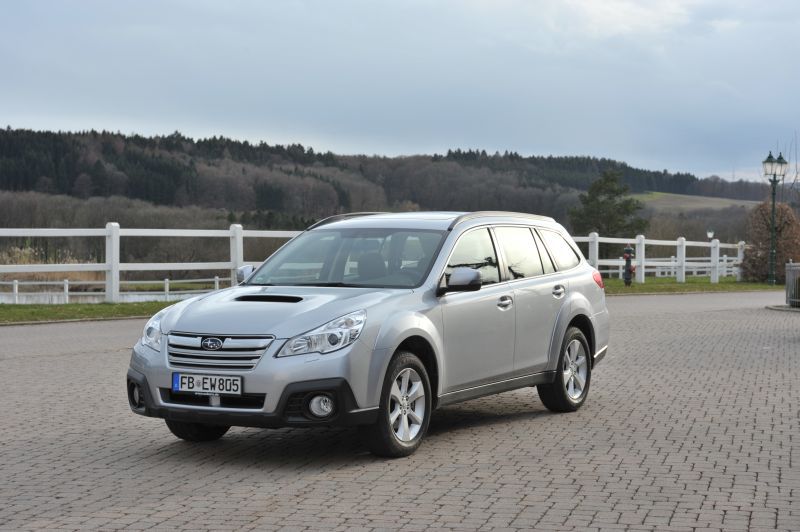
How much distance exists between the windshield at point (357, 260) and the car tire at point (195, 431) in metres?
1.19

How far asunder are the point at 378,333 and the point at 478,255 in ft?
6.14

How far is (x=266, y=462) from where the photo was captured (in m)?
8.06

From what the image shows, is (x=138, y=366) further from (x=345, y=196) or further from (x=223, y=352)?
(x=345, y=196)

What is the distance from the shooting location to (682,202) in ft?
551

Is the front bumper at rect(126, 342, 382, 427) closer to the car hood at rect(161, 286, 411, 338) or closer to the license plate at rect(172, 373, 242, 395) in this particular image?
the license plate at rect(172, 373, 242, 395)

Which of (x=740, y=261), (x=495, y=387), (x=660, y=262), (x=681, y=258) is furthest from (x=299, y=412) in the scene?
(x=740, y=261)

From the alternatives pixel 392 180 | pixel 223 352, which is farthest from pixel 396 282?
pixel 392 180

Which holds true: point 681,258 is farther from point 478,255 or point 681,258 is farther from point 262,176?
point 262,176

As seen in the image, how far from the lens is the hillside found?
107 m

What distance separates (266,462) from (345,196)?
104756 mm

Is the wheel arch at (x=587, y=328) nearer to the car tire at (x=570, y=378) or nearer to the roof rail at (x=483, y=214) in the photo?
the car tire at (x=570, y=378)

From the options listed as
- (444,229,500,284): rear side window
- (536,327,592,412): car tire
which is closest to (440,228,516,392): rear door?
(444,229,500,284): rear side window

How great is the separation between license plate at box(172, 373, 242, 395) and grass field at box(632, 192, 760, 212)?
15321cm

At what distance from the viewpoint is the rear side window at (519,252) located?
9.99 metres
